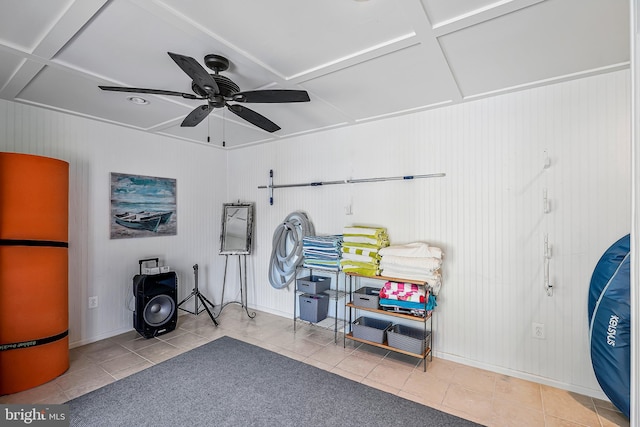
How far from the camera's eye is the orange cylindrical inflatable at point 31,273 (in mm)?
2359

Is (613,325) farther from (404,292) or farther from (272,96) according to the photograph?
(272,96)

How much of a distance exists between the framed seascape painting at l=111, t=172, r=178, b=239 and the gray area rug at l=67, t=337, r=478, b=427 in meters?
1.70

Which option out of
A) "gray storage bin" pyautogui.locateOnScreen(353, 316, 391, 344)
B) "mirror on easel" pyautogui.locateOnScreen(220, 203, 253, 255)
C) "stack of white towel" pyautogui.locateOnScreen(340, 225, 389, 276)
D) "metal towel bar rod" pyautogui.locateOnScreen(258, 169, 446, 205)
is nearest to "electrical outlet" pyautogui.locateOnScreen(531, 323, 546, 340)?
"gray storage bin" pyautogui.locateOnScreen(353, 316, 391, 344)

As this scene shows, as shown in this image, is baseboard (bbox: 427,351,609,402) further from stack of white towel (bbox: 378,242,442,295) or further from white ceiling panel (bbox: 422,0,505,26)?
white ceiling panel (bbox: 422,0,505,26)

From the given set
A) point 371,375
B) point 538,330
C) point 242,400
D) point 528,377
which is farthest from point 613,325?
point 242,400

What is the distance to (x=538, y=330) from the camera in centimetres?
255

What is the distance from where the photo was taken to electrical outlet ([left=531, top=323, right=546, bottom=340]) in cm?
253

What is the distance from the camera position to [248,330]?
12.1 feet

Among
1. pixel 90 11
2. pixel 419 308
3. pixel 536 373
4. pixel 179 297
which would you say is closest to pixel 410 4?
pixel 90 11

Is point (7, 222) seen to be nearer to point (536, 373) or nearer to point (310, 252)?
point (310, 252)

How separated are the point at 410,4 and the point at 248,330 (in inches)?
140

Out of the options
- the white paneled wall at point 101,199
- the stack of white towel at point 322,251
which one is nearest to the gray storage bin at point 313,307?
the stack of white towel at point 322,251

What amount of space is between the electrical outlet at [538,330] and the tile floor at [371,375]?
1.29 ft

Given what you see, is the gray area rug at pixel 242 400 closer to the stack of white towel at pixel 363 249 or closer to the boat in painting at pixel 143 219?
the stack of white towel at pixel 363 249
